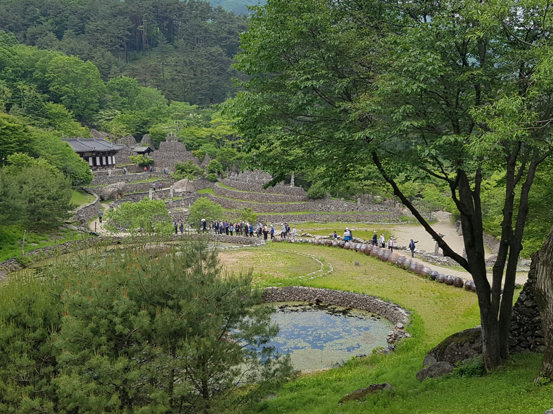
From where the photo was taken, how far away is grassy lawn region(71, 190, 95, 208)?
40656mm

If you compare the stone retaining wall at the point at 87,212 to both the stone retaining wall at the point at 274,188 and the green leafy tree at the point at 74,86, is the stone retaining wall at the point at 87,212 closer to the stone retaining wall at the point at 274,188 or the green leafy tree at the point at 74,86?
the stone retaining wall at the point at 274,188

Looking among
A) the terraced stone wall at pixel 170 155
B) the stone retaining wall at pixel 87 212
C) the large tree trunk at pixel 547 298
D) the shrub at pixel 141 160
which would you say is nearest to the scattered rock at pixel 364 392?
the large tree trunk at pixel 547 298

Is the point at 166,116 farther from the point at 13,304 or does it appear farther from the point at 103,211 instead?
the point at 13,304

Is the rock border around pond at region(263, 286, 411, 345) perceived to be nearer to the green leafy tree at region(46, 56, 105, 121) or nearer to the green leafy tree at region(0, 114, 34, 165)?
the green leafy tree at region(0, 114, 34, 165)

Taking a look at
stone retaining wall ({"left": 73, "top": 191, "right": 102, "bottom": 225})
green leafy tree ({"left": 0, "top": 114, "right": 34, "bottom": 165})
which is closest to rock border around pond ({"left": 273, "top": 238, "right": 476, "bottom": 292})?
stone retaining wall ({"left": 73, "top": 191, "right": 102, "bottom": 225})

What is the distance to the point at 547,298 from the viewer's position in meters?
→ 7.44

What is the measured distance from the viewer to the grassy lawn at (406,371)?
7727mm

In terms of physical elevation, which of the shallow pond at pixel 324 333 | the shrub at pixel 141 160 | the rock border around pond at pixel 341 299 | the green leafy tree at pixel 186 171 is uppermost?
the shrub at pixel 141 160

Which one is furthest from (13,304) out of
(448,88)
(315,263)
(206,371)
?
(315,263)

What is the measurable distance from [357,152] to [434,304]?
11.7 metres

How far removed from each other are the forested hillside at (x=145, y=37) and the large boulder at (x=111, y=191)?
47.5 metres

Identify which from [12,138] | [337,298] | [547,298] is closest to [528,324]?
[547,298]

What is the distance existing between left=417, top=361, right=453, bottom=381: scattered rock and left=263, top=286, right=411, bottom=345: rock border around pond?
6.32m

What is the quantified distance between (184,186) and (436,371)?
151ft
